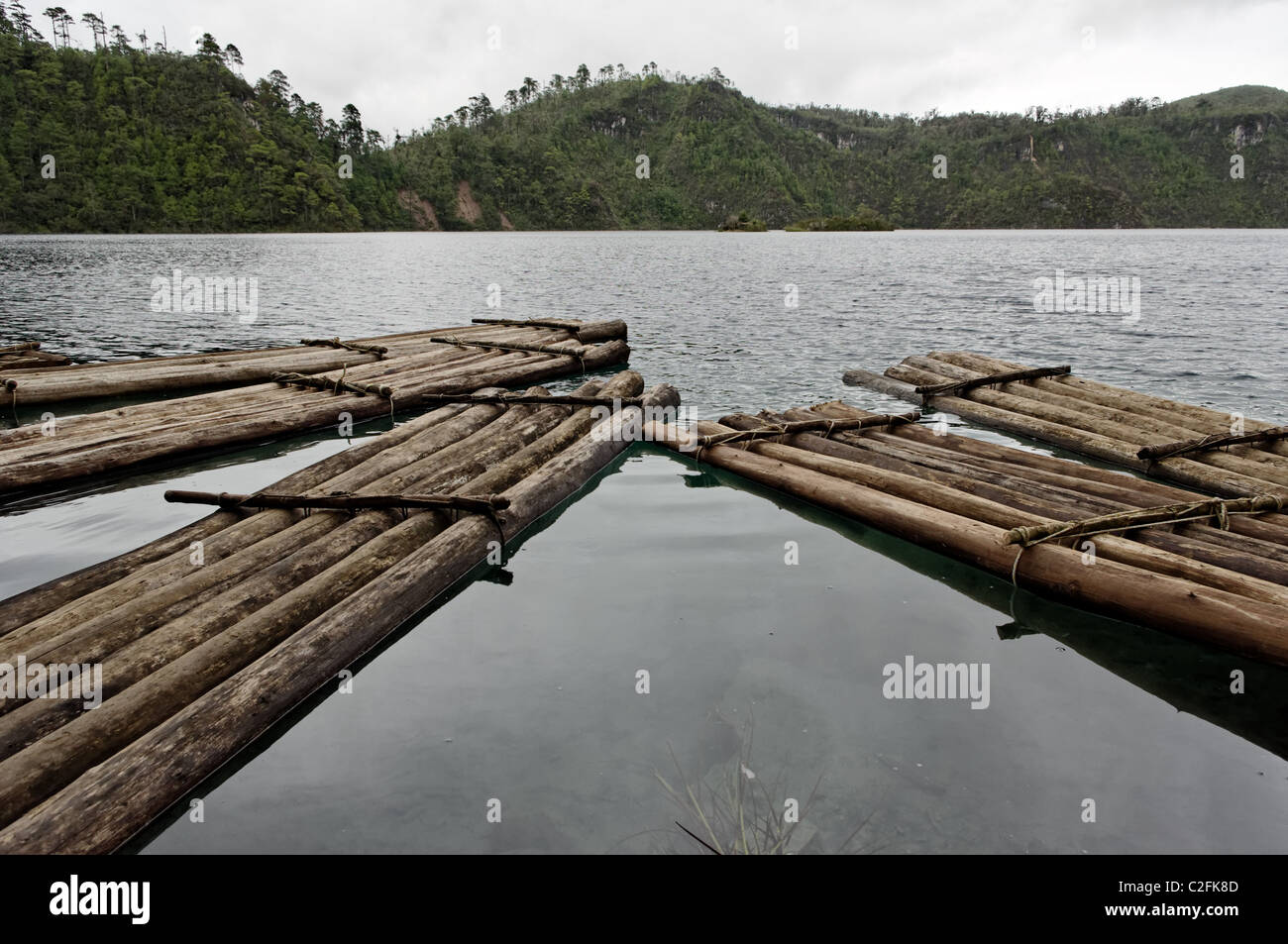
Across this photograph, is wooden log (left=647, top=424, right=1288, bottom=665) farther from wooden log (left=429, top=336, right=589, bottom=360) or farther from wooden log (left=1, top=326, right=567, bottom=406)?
wooden log (left=1, top=326, right=567, bottom=406)

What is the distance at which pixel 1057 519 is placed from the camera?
7773mm

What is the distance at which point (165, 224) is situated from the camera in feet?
451

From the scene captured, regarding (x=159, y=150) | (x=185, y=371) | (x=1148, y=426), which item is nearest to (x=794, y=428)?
(x=1148, y=426)

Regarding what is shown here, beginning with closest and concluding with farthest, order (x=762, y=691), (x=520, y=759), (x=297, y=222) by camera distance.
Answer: (x=520, y=759) < (x=762, y=691) < (x=297, y=222)

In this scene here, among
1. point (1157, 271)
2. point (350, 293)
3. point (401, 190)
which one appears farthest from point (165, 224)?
point (1157, 271)

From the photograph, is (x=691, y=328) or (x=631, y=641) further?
(x=691, y=328)

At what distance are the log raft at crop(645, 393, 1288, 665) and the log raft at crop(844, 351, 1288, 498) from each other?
1586mm

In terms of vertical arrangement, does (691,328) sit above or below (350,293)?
below

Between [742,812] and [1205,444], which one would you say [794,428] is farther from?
[742,812]

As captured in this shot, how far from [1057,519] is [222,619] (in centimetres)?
796
